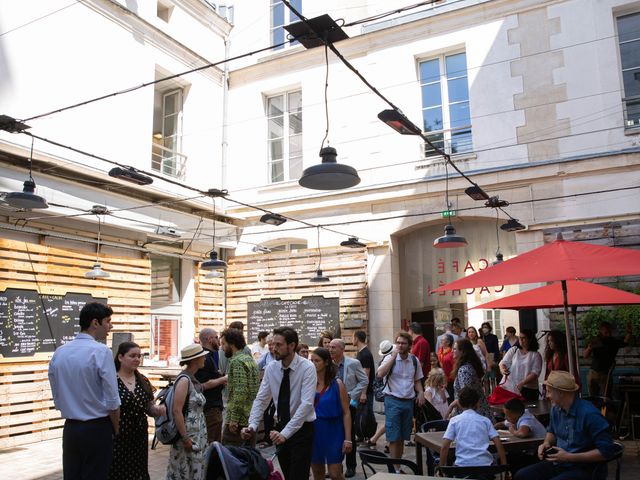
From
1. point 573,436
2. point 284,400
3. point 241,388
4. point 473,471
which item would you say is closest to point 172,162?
point 241,388

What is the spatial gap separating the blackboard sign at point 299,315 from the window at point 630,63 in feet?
21.5

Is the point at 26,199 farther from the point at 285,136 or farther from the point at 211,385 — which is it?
the point at 285,136

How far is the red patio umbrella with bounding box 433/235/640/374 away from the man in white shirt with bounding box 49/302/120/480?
345 centimetres

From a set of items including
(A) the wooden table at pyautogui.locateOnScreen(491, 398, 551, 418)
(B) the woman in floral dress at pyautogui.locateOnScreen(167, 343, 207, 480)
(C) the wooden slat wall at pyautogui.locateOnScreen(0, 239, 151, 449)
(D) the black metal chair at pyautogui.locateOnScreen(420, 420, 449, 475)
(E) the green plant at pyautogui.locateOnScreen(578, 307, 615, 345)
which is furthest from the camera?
(E) the green plant at pyautogui.locateOnScreen(578, 307, 615, 345)

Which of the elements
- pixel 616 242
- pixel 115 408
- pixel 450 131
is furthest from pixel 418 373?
pixel 450 131

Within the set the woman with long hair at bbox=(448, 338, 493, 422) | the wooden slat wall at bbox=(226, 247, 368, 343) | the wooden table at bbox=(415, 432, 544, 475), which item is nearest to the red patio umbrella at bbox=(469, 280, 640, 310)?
the woman with long hair at bbox=(448, 338, 493, 422)

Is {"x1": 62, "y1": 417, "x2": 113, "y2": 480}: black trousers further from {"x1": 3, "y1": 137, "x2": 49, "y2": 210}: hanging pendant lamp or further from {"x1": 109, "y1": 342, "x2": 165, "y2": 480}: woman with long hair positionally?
{"x1": 3, "y1": 137, "x2": 49, "y2": 210}: hanging pendant lamp

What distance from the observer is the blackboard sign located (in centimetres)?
1215

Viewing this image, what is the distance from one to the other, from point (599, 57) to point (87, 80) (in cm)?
934

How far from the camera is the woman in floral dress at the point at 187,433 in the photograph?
14.5 feet

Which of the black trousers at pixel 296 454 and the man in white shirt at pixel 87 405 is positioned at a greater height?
the man in white shirt at pixel 87 405

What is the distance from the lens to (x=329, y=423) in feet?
15.5

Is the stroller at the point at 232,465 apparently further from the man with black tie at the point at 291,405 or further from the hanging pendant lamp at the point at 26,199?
the hanging pendant lamp at the point at 26,199

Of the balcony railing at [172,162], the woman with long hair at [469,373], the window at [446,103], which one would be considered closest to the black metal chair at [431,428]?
the woman with long hair at [469,373]
